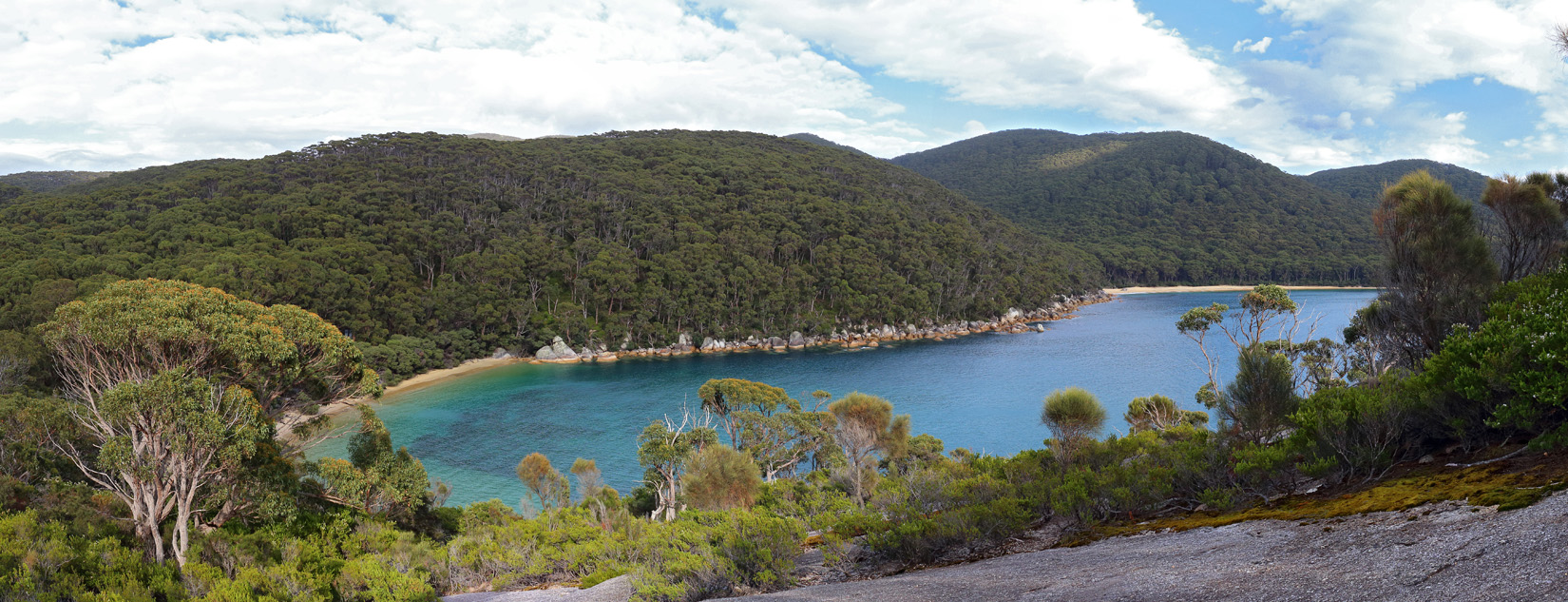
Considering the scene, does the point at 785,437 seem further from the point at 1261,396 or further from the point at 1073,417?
the point at 1261,396

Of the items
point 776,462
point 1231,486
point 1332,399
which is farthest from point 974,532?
point 776,462

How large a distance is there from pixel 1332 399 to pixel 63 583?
1995cm

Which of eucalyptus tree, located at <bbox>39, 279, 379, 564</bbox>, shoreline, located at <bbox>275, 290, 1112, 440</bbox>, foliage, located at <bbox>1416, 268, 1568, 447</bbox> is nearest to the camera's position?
foliage, located at <bbox>1416, 268, 1568, 447</bbox>

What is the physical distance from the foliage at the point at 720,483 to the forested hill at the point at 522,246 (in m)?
45.4

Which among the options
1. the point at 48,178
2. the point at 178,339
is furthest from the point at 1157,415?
the point at 48,178

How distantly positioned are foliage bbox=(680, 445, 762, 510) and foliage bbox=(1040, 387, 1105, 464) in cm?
973

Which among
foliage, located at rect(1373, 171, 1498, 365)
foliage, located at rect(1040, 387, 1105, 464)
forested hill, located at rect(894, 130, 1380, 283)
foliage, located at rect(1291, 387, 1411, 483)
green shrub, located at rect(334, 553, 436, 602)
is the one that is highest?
forested hill, located at rect(894, 130, 1380, 283)

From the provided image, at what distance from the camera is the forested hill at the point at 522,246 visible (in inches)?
2271

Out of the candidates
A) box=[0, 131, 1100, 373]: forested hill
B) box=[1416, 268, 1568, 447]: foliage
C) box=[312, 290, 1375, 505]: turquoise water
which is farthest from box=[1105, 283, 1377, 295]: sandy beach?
box=[1416, 268, 1568, 447]: foliage

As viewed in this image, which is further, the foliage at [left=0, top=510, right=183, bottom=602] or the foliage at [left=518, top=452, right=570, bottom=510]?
the foliage at [left=518, top=452, right=570, bottom=510]

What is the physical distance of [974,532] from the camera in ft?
33.5

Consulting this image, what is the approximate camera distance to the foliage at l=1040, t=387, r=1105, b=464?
14.5 m

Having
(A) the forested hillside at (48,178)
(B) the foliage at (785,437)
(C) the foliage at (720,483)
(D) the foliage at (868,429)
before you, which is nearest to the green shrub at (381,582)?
(C) the foliage at (720,483)

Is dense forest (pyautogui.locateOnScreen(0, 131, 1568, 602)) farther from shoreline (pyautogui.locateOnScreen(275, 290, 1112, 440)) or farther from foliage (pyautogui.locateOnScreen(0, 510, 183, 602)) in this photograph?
shoreline (pyautogui.locateOnScreen(275, 290, 1112, 440))
